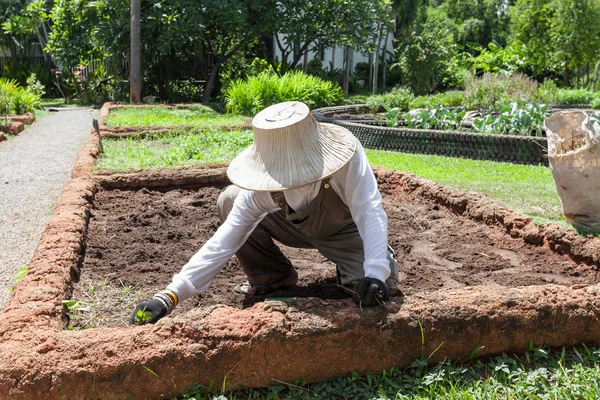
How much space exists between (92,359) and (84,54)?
2181 centimetres

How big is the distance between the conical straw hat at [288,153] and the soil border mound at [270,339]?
596 mm

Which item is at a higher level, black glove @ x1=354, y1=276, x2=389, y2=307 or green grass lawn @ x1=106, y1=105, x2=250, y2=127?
black glove @ x1=354, y1=276, x2=389, y2=307

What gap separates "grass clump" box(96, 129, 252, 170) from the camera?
853 cm

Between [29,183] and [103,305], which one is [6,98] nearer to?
[29,183]

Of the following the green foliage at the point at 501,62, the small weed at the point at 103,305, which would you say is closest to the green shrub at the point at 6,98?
the small weed at the point at 103,305

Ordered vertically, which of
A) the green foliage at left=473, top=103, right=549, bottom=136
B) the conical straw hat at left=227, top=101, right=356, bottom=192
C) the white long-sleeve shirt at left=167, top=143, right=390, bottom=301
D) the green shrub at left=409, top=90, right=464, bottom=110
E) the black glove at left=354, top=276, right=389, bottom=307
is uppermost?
the conical straw hat at left=227, top=101, right=356, bottom=192

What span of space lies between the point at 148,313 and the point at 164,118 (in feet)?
36.9

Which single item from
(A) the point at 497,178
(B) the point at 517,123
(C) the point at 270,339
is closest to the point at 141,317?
(C) the point at 270,339

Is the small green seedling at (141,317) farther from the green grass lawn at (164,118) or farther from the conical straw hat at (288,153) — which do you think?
the green grass lawn at (164,118)

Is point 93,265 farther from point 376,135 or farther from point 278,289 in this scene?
point 376,135

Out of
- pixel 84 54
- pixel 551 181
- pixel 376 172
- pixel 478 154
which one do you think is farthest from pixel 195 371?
pixel 84 54

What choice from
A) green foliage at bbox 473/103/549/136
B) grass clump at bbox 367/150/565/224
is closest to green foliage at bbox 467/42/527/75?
green foliage at bbox 473/103/549/136

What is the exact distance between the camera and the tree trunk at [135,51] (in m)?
18.6

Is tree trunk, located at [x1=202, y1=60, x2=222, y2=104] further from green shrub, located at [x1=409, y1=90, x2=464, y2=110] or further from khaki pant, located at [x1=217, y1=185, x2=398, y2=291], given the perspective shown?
khaki pant, located at [x1=217, y1=185, x2=398, y2=291]
